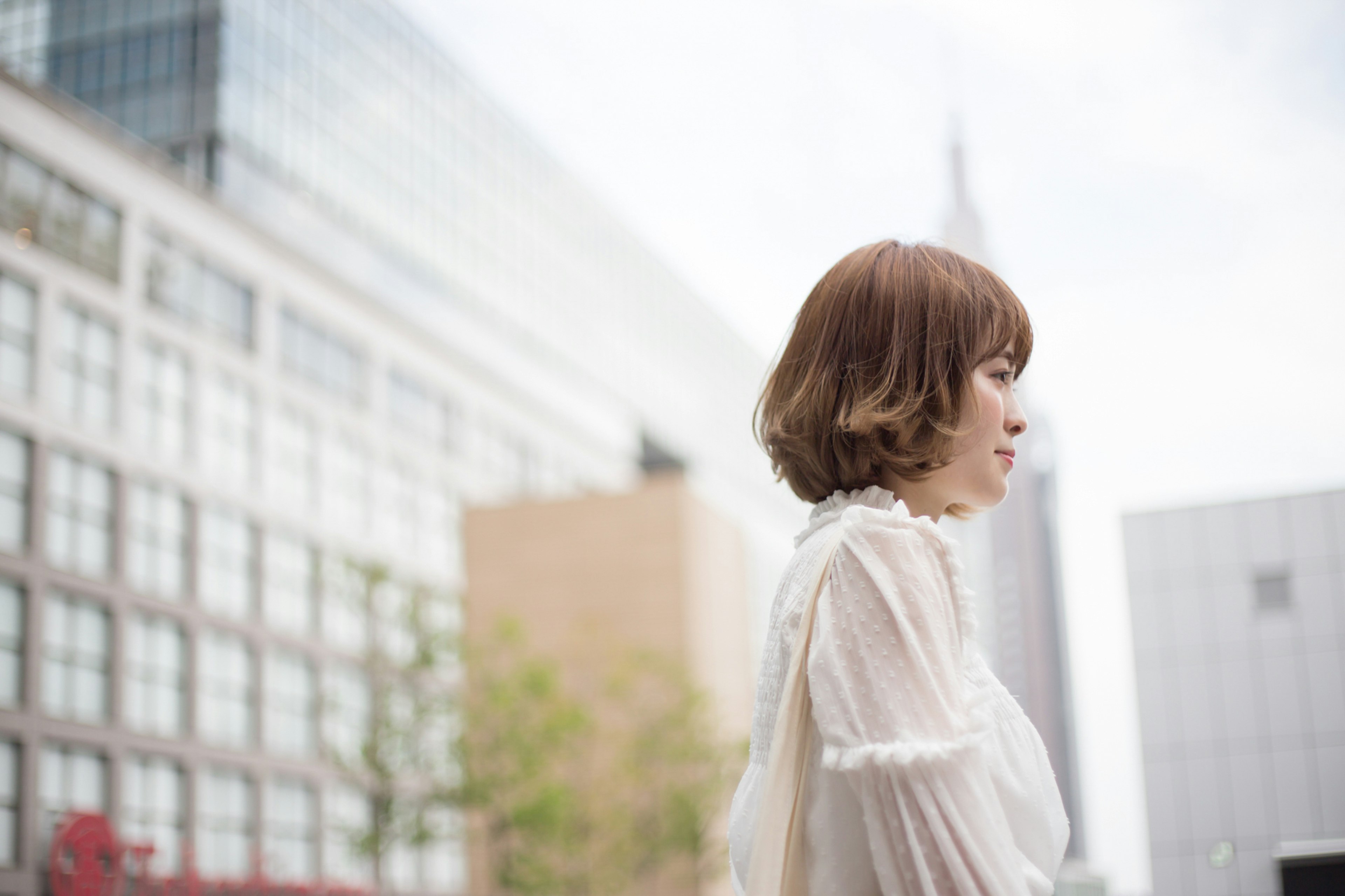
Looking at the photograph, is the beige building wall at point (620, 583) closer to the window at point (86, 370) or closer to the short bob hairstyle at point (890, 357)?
the window at point (86, 370)

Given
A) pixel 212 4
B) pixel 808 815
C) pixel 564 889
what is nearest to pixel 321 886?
pixel 564 889

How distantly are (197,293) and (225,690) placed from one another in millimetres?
8211

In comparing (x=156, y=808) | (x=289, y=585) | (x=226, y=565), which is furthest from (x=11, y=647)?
(x=289, y=585)

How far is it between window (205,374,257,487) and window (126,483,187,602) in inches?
60.1

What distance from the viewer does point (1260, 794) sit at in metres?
16.3

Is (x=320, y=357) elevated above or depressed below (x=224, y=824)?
above

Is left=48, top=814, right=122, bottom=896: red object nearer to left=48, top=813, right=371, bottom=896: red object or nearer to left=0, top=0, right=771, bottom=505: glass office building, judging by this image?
left=48, top=813, right=371, bottom=896: red object

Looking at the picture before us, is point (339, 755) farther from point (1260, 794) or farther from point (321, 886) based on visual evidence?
point (1260, 794)

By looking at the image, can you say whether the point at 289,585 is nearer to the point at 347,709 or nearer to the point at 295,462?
the point at 295,462

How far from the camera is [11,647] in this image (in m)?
22.4

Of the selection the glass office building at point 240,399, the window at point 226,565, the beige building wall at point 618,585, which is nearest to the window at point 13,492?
the glass office building at point 240,399

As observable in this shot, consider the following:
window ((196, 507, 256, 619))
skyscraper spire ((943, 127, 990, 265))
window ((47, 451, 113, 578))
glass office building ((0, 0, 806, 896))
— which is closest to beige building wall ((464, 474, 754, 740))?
glass office building ((0, 0, 806, 896))

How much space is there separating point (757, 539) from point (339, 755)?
114 feet

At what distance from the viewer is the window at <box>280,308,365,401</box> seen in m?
31.5
